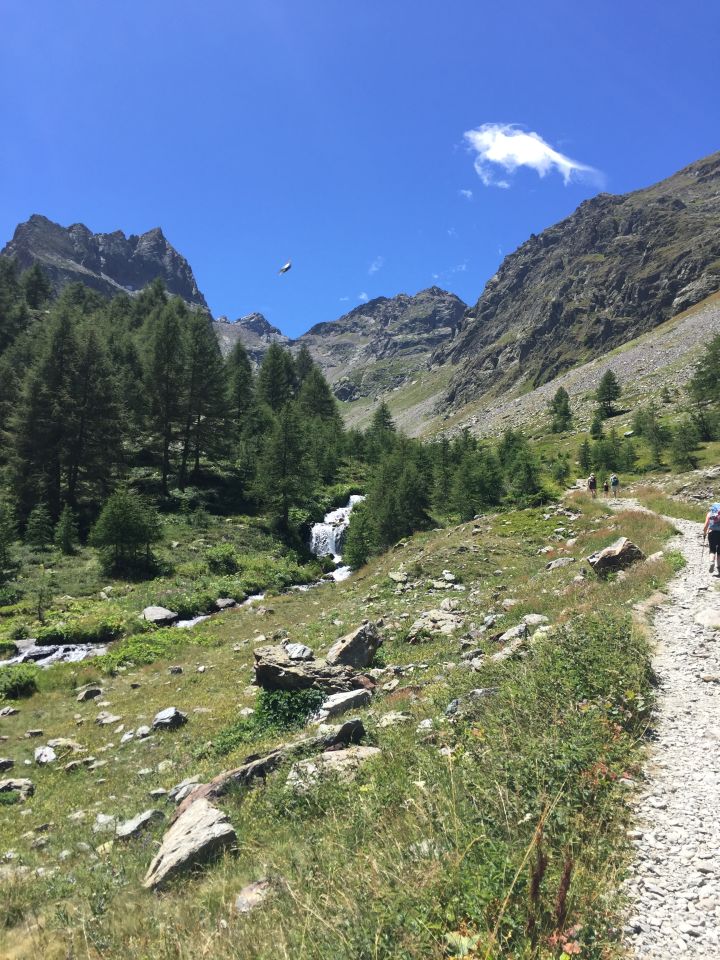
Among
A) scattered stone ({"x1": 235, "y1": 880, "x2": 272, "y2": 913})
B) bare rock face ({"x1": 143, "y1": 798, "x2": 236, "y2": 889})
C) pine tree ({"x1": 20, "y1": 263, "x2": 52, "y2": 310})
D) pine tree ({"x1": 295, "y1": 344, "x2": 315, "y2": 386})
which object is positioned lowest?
bare rock face ({"x1": 143, "y1": 798, "x2": 236, "y2": 889})

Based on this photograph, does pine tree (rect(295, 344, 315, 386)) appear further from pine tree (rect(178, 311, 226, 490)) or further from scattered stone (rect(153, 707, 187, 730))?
scattered stone (rect(153, 707, 187, 730))

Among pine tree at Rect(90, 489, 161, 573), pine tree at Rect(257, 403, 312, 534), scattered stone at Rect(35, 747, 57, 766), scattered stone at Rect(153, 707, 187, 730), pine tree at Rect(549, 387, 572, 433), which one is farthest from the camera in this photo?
pine tree at Rect(549, 387, 572, 433)

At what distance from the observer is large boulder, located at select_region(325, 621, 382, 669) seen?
44.7ft

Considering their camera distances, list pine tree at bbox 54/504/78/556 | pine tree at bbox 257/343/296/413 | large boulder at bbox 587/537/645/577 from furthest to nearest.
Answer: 1. pine tree at bbox 257/343/296/413
2. pine tree at bbox 54/504/78/556
3. large boulder at bbox 587/537/645/577

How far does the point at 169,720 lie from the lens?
500 inches

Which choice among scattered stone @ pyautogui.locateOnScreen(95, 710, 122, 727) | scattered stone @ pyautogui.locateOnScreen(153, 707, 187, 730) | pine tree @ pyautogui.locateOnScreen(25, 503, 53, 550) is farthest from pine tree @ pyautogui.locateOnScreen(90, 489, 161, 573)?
scattered stone @ pyautogui.locateOnScreen(153, 707, 187, 730)

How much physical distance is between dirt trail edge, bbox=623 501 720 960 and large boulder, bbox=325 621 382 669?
766 centimetres

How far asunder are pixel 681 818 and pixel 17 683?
19605mm

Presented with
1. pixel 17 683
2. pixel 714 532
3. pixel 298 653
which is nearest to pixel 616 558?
pixel 714 532

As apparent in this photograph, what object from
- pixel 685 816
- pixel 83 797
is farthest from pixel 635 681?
pixel 83 797

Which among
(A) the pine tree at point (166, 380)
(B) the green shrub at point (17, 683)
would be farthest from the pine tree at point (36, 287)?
(B) the green shrub at point (17, 683)

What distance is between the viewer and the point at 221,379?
4947 cm

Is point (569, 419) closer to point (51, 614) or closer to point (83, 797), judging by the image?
point (51, 614)

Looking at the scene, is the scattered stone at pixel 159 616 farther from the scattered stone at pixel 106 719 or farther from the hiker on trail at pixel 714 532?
the hiker on trail at pixel 714 532
